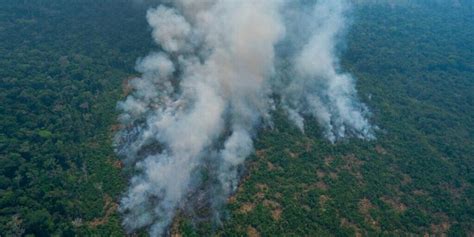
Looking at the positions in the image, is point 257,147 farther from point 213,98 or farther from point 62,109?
point 62,109

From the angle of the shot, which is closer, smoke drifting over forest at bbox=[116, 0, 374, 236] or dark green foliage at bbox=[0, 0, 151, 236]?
dark green foliage at bbox=[0, 0, 151, 236]

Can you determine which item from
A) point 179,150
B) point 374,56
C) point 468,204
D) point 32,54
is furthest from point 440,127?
point 32,54

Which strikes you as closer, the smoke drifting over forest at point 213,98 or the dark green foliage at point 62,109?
the dark green foliage at point 62,109

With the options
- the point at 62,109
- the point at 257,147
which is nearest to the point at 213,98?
the point at 257,147
